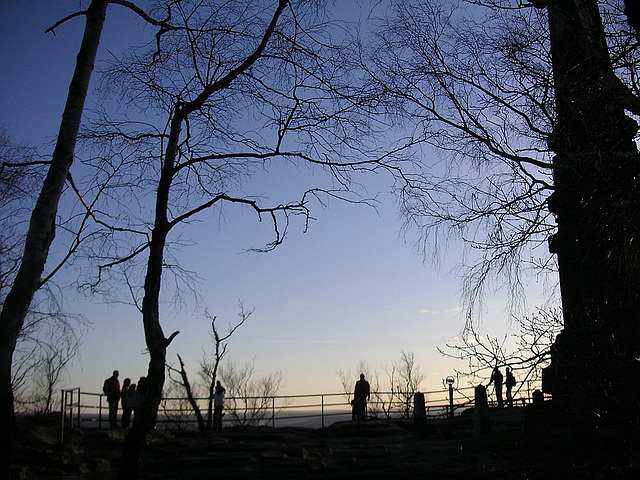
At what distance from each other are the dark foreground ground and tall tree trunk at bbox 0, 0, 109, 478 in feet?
16.9

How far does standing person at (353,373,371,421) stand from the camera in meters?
20.4

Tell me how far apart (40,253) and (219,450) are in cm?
887

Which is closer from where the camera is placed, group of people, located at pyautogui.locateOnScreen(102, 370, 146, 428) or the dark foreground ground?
the dark foreground ground

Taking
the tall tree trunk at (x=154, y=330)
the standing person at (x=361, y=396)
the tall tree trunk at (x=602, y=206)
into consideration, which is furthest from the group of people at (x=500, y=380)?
the standing person at (x=361, y=396)

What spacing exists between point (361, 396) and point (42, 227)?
51.9 ft

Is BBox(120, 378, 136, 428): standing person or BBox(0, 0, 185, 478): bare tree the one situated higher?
BBox(0, 0, 185, 478): bare tree

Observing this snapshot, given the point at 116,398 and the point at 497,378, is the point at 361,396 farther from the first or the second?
the point at 497,378

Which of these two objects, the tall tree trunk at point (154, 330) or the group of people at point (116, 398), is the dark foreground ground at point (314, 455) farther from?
the tall tree trunk at point (154, 330)

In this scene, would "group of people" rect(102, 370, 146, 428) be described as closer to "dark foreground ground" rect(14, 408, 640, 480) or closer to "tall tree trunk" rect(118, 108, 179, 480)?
"dark foreground ground" rect(14, 408, 640, 480)

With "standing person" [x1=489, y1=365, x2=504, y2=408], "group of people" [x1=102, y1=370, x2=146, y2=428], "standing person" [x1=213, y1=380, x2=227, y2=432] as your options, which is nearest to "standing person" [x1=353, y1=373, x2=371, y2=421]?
"standing person" [x1=213, y1=380, x2=227, y2=432]

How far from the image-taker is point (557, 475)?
785 centimetres

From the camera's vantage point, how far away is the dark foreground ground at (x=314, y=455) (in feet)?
34.1

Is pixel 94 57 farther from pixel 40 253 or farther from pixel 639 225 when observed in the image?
pixel 639 225

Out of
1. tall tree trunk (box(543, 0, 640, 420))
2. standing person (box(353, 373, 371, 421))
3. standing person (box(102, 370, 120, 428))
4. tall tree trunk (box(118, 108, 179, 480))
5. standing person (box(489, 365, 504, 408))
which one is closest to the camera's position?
tall tree trunk (box(543, 0, 640, 420))
